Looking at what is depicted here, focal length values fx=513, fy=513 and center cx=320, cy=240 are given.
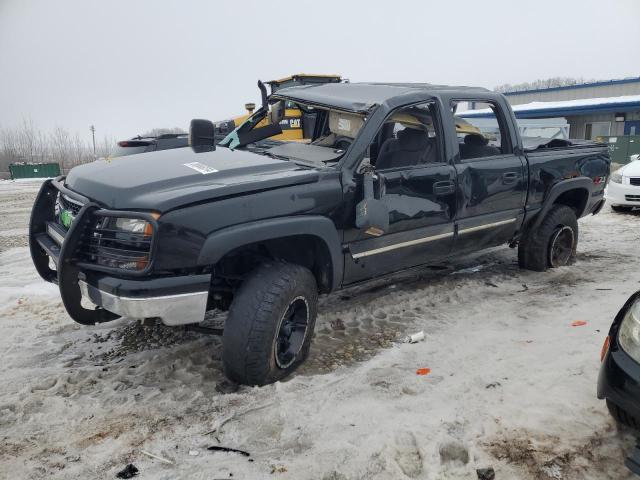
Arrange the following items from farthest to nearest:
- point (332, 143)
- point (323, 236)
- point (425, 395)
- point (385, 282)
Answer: point (385, 282) < point (332, 143) < point (323, 236) < point (425, 395)

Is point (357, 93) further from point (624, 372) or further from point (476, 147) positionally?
point (624, 372)

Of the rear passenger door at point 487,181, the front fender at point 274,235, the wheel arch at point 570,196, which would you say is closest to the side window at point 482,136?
the rear passenger door at point 487,181

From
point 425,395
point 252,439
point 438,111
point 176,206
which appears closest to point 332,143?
point 438,111

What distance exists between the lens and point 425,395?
2945mm

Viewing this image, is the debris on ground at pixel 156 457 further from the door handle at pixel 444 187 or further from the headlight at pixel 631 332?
the door handle at pixel 444 187

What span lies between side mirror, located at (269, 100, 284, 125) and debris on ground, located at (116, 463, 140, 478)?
2.88 meters

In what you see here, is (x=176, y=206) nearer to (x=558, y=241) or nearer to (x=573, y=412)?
(x=573, y=412)

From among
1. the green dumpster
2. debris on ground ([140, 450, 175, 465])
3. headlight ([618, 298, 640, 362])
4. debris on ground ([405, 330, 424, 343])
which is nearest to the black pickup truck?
debris on ground ([405, 330, 424, 343])

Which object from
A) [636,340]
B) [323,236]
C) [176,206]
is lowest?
[636,340]

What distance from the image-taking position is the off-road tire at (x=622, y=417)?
2261 millimetres

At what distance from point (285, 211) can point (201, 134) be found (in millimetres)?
1365

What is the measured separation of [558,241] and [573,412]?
3036 millimetres

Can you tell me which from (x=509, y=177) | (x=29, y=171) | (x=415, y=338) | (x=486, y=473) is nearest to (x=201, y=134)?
(x=415, y=338)

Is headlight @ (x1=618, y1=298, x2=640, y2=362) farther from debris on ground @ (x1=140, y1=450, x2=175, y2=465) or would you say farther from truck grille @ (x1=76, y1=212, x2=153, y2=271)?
truck grille @ (x1=76, y1=212, x2=153, y2=271)
